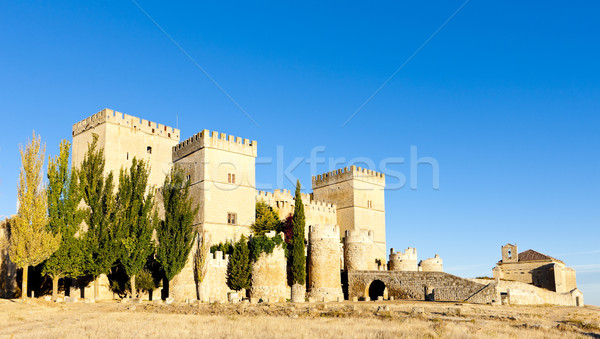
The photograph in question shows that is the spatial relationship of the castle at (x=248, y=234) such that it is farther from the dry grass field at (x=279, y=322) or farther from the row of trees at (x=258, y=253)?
the dry grass field at (x=279, y=322)

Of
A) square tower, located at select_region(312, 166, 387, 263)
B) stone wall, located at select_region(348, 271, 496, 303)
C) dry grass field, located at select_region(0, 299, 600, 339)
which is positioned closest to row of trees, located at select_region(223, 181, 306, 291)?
stone wall, located at select_region(348, 271, 496, 303)

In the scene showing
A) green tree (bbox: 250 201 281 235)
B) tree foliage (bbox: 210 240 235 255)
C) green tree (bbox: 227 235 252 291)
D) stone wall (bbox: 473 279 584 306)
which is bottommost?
stone wall (bbox: 473 279 584 306)

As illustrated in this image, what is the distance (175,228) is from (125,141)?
7.95 metres

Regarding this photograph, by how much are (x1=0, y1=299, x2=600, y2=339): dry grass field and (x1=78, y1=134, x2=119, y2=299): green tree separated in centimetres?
481

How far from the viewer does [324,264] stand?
116 ft

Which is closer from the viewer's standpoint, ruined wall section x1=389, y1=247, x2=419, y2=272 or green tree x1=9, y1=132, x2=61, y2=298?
green tree x1=9, y1=132, x2=61, y2=298

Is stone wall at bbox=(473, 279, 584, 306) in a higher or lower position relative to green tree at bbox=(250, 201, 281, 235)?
lower

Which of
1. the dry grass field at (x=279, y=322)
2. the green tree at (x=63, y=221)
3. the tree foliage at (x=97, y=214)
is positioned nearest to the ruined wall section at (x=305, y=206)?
the tree foliage at (x=97, y=214)

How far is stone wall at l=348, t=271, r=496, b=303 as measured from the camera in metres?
31.9

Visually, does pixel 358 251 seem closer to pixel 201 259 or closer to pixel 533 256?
pixel 201 259

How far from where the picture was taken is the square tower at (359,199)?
47.7 meters

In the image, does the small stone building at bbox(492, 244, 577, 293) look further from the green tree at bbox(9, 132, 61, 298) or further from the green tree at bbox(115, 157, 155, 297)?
the green tree at bbox(9, 132, 61, 298)

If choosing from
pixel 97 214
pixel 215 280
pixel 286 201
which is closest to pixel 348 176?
pixel 286 201

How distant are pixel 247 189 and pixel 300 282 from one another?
8210 millimetres
